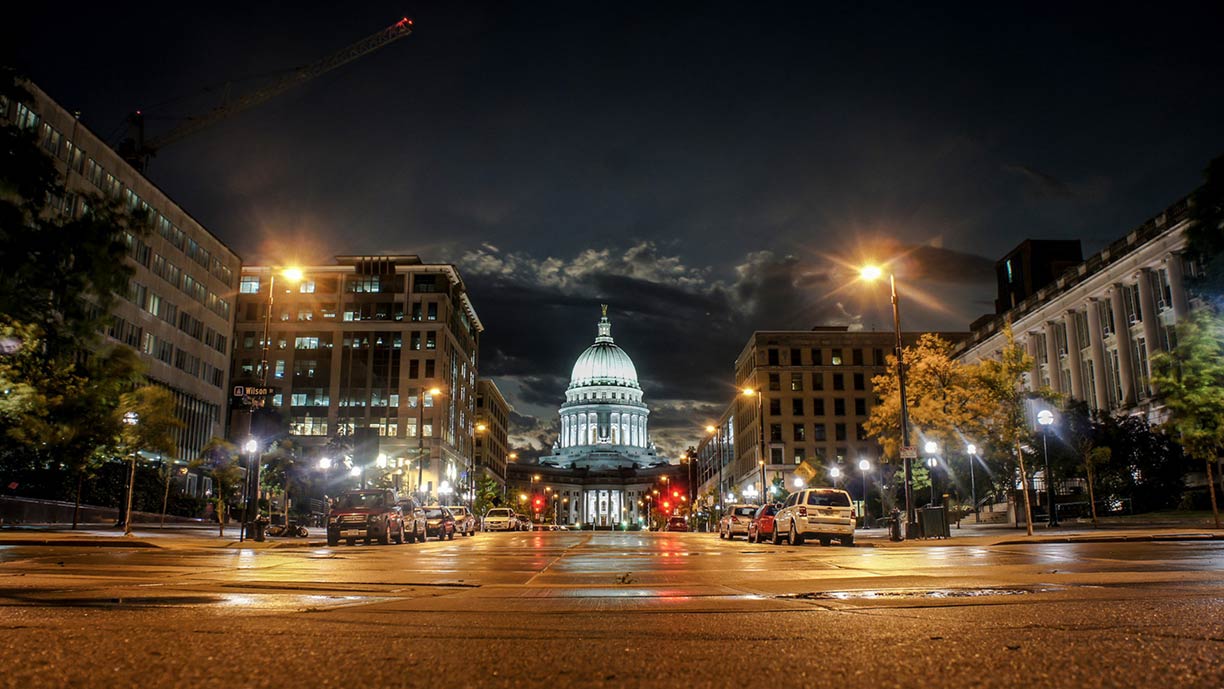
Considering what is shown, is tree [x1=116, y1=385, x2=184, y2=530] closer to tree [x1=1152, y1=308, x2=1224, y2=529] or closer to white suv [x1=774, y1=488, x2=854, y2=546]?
white suv [x1=774, y1=488, x2=854, y2=546]

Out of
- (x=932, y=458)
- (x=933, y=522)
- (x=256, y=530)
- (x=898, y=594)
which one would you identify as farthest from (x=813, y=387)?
(x=898, y=594)

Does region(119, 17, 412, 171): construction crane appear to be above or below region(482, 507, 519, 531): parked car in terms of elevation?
above

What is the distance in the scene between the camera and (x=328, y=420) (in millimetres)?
122375

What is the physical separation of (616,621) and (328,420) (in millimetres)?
122398

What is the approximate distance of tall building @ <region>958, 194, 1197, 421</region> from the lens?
54.0 m

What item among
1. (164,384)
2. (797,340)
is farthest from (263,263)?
(797,340)

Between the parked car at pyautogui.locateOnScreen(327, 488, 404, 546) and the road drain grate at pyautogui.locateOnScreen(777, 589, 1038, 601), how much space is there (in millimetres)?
26187

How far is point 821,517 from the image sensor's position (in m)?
29.3

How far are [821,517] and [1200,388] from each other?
13.3 metres

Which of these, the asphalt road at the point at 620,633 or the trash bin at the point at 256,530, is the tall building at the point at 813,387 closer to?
the trash bin at the point at 256,530

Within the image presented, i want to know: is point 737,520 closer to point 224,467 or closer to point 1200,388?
point 1200,388

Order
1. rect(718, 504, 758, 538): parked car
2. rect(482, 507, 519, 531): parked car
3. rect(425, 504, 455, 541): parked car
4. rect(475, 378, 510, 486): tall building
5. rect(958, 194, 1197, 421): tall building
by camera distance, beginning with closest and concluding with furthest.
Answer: rect(425, 504, 455, 541): parked car, rect(718, 504, 758, 538): parked car, rect(958, 194, 1197, 421): tall building, rect(482, 507, 519, 531): parked car, rect(475, 378, 510, 486): tall building

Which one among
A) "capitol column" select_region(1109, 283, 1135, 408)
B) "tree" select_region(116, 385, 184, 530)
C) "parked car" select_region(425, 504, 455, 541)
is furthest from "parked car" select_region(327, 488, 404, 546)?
"capitol column" select_region(1109, 283, 1135, 408)

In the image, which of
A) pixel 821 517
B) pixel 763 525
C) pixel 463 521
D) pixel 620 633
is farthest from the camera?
pixel 463 521
